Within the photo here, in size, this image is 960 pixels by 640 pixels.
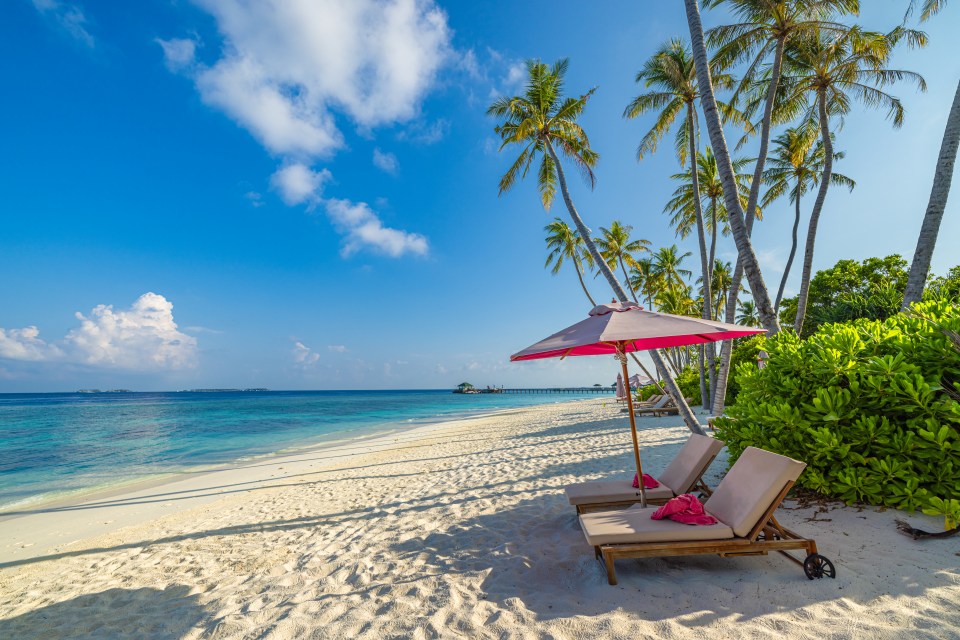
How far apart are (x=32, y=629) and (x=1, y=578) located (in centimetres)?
225

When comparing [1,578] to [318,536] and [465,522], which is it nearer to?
[318,536]

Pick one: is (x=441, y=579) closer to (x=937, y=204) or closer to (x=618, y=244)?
(x=937, y=204)

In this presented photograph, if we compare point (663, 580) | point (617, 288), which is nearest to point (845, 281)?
point (617, 288)

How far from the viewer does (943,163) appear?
664cm

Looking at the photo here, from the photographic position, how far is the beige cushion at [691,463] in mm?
4289

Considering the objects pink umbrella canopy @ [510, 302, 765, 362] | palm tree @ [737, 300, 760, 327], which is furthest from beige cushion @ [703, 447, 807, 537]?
palm tree @ [737, 300, 760, 327]

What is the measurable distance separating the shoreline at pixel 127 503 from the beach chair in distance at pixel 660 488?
6659 millimetres

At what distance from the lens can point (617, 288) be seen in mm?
9945

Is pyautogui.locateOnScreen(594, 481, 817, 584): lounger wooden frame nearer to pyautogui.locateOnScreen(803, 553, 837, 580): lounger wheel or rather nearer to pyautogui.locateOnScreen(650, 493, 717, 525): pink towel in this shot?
pyautogui.locateOnScreen(803, 553, 837, 580): lounger wheel

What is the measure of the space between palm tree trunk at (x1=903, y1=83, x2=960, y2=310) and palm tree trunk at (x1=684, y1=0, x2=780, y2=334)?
1.91 m

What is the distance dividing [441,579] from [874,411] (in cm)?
418

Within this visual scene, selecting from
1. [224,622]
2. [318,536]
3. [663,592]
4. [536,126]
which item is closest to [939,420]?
[663,592]

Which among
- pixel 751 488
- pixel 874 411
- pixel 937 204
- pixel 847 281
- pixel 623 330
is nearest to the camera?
pixel 751 488

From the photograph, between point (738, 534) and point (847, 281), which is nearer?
point (738, 534)
